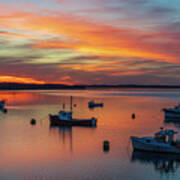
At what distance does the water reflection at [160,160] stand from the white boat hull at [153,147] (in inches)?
22.2

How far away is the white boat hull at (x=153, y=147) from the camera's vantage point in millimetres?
40378

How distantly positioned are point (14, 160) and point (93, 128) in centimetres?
2974

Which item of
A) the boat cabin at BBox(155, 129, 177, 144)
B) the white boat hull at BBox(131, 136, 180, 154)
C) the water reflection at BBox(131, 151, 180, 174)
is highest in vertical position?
the boat cabin at BBox(155, 129, 177, 144)

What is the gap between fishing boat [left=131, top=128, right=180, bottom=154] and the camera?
133 ft

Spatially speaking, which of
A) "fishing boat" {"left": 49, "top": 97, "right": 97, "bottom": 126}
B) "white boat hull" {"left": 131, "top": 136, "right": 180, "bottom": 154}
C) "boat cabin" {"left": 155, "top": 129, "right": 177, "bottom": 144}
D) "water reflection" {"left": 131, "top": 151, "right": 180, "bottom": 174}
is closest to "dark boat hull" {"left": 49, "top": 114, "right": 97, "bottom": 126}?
"fishing boat" {"left": 49, "top": 97, "right": 97, "bottom": 126}

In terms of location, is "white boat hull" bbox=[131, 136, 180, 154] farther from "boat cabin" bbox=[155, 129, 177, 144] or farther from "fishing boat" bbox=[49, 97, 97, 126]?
"fishing boat" bbox=[49, 97, 97, 126]

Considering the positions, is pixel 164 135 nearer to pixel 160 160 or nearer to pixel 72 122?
pixel 160 160

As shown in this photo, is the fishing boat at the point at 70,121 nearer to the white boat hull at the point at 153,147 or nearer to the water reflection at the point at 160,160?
the white boat hull at the point at 153,147

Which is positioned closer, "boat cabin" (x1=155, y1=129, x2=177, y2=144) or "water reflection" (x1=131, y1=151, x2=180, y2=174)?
"water reflection" (x1=131, y1=151, x2=180, y2=174)

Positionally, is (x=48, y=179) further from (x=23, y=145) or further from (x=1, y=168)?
(x=23, y=145)

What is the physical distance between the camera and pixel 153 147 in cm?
4122

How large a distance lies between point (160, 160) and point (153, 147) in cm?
283

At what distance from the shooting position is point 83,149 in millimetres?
45219

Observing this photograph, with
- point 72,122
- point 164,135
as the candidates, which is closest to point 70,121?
point 72,122
